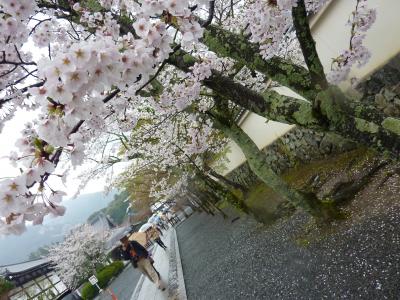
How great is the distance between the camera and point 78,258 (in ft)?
Answer: 106

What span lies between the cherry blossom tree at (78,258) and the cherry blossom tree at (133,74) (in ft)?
94.5

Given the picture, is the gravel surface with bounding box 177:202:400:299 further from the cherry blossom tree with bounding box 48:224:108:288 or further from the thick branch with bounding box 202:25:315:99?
the cherry blossom tree with bounding box 48:224:108:288

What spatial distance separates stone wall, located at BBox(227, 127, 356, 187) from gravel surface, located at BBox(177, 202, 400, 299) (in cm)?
277

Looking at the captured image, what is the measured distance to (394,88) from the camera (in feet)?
24.9

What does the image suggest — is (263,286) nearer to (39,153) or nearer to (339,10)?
(39,153)

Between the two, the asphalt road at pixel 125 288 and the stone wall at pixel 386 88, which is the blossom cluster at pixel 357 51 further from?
the asphalt road at pixel 125 288

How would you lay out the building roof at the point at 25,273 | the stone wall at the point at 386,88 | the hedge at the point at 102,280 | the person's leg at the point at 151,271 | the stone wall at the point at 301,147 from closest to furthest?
the stone wall at the point at 386,88 → the stone wall at the point at 301,147 → the person's leg at the point at 151,271 → the hedge at the point at 102,280 → the building roof at the point at 25,273

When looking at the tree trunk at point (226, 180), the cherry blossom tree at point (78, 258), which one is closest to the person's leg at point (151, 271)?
the tree trunk at point (226, 180)

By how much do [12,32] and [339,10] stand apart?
7638 mm

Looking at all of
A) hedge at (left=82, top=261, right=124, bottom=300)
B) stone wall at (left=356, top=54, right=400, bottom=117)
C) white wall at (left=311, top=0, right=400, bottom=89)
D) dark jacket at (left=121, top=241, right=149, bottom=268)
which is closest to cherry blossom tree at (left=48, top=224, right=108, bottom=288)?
hedge at (left=82, top=261, right=124, bottom=300)

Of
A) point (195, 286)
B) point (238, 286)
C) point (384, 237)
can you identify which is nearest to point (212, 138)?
point (195, 286)

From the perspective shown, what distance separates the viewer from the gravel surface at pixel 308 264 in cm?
445

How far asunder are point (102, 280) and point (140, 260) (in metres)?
18.2

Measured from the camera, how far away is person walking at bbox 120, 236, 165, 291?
11250mm
